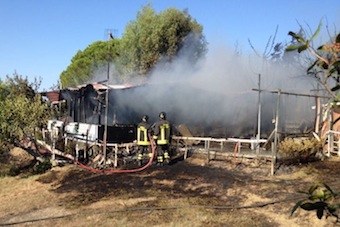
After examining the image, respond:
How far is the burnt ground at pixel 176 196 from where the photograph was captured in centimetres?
740

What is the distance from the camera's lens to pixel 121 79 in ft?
92.5

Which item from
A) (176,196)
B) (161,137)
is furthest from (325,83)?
(161,137)

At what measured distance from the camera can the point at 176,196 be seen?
8.83 meters

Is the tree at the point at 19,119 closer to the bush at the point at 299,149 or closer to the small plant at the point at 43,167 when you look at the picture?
the small plant at the point at 43,167

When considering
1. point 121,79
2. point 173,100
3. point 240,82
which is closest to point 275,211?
point 173,100

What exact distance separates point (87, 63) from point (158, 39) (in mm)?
12942

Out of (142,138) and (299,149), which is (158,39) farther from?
(299,149)

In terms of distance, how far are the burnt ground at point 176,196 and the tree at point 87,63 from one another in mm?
23145

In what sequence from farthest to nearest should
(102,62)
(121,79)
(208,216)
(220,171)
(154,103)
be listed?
(102,62)
(121,79)
(154,103)
(220,171)
(208,216)

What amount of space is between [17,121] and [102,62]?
21.8 metres

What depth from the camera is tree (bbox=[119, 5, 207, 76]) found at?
1033 inches

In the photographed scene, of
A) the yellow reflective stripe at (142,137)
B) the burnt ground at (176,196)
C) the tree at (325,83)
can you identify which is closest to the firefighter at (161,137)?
the burnt ground at (176,196)

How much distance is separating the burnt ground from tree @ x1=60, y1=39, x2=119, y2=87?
Result: 23145 millimetres

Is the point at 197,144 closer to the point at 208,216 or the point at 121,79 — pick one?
the point at 208,216
